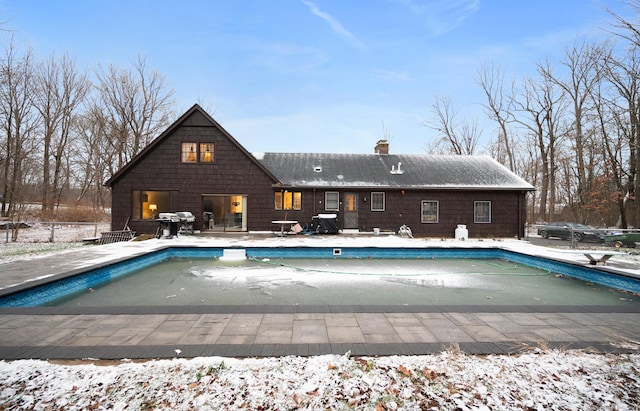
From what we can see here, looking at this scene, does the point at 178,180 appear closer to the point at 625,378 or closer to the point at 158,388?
the point at 158,388

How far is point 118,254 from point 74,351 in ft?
19.1

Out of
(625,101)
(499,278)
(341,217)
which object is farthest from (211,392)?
(625,101)

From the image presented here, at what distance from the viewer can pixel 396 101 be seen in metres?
23.8

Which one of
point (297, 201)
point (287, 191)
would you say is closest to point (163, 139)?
point (287, 191)

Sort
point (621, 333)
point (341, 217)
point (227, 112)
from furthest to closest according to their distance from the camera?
point (227, 112) < point (341, 217) < point (621, 333)

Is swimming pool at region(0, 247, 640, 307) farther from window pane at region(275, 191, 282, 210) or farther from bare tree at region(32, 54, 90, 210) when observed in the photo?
bare tree at region(32, 54, 90, 210)

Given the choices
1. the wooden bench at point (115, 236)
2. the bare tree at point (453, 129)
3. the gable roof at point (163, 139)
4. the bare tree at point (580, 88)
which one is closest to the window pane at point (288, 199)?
the gable roof at point (163, 139)

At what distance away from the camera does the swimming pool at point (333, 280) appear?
529cm

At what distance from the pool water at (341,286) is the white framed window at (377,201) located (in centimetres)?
611

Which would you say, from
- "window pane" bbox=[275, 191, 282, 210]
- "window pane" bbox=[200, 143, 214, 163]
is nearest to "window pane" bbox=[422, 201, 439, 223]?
"window pane" bbox=[275, 191, 282, 210]

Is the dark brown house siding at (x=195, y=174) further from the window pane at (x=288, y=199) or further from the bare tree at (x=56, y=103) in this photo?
the bare tree at (x=56, y=103)

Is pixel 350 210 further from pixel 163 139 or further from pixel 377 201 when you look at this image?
pixel 163 139

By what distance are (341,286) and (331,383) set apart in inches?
153

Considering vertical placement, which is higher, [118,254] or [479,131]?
[479,131]
